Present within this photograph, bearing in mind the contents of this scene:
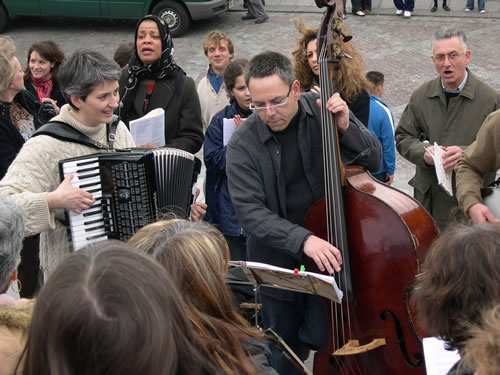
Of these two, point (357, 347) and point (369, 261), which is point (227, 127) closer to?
point (369, 261)

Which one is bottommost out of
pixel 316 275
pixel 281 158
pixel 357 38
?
pixel 357 38

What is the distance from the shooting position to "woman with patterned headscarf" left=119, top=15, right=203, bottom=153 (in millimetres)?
4570

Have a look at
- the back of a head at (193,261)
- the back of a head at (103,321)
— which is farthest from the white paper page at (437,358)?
the back of a head at (103,321)

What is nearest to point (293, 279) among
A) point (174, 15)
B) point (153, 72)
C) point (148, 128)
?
point (148, 128)

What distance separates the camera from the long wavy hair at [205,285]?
6.60 ft

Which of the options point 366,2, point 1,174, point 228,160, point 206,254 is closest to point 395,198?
point 228,160

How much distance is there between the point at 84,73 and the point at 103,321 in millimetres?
2105

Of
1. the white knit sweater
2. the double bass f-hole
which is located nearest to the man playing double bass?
the double bass f-hole

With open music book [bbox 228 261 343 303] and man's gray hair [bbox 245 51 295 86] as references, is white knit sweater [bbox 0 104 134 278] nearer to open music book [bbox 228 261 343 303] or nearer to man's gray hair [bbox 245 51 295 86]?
man's gray hair [bbox 245 51 295 86]

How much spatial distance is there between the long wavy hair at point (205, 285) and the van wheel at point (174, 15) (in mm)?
9959

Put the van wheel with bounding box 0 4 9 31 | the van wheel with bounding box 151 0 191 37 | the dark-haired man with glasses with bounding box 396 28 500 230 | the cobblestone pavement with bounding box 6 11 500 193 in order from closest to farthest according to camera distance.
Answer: the dark-haired man with glasses with bounding box 396 28 500 230 → the cobblestone pavement with bounding box 6 11 500 193 → the van wheel with bounding box 151 0 191 37 → the van wheel with bounding box 0 4 9 31

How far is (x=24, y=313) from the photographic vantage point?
78.8 inches

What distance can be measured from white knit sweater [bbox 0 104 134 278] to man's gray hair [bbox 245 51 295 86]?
0.89m

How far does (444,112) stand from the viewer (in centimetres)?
417
